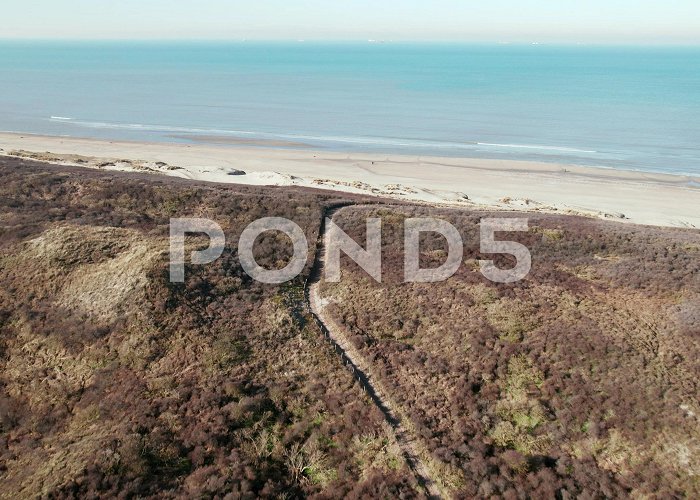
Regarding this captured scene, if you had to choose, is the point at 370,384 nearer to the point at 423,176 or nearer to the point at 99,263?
the point at 99,263

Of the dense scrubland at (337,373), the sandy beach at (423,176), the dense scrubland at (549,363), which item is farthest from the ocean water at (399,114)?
the dense scrubland at (337,373)


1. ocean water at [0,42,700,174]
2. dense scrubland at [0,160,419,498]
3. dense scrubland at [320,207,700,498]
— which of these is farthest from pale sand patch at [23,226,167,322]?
ocean water at [0,42,700,174]

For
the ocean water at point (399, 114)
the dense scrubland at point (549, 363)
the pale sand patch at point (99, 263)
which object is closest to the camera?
the dense scrubland at point (549, 363)

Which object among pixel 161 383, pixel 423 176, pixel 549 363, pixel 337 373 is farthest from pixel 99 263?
pixel 423 176

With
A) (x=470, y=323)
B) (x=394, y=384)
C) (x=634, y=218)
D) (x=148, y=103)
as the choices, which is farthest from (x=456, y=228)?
(x=148, y=103)

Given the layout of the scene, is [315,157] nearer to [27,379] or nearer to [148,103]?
[27,379]

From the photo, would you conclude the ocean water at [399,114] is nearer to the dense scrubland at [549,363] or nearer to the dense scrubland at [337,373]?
the dense scrubland at [549,363]
